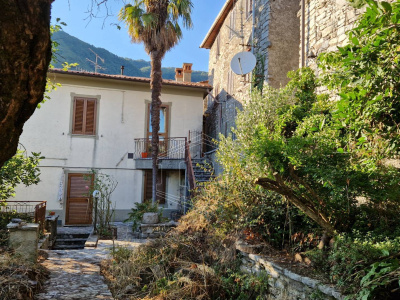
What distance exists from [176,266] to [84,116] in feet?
31.6

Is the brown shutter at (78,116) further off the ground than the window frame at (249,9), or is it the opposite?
the window frame at (249,9)

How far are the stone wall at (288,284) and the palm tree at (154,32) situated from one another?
23.4 ft

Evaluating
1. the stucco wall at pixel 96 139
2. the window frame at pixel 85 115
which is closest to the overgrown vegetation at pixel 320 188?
the stucco wall at pixel 96 139

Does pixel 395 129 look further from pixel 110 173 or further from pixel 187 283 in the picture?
pixel 110 173

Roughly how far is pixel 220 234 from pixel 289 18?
626 centimetres

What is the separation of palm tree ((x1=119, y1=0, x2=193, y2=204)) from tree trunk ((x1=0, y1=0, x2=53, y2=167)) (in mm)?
9618

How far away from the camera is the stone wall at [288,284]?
329 cm

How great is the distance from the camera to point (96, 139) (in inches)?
531

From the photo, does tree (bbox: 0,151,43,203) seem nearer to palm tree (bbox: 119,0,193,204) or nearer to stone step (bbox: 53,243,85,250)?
stone step (bbox: 53,243,85,250)

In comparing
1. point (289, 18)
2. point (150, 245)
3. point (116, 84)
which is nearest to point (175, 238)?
point (150, 245)

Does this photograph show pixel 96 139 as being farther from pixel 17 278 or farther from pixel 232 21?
pixel 17 278

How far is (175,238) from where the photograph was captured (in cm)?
622

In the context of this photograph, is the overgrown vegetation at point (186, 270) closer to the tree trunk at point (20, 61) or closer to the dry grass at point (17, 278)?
the dry grass at point (17, 278)

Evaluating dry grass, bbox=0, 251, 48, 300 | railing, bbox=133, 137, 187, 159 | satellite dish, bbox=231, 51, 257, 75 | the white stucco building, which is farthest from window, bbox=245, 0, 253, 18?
dry grass, bbox=0, 251, 48, 300
